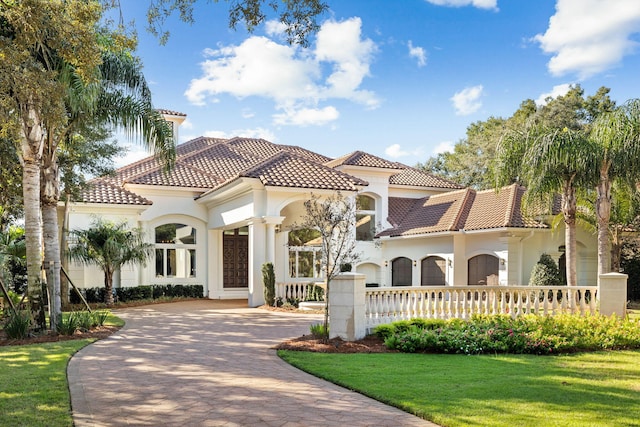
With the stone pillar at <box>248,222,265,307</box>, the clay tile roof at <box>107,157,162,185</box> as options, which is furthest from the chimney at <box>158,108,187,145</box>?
the stone pillar at <box>248,222,265,307</box>

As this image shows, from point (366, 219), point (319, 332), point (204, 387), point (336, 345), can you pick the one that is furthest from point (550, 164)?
→ point (204, 387)

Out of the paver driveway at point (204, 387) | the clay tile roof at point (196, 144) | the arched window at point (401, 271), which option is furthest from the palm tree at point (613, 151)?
the clay tile roof at point (196, 144)

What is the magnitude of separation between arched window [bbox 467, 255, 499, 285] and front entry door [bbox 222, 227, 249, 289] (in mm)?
10256

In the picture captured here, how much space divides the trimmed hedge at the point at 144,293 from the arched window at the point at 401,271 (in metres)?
9.52

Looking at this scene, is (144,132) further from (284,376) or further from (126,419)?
(126,419)

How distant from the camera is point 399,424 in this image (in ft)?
19.9

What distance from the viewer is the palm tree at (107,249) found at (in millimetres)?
20109

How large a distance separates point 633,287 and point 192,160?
21075 mm

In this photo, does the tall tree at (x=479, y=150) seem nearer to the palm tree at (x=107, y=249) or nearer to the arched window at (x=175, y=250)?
the arched window at (x=175, y=250)

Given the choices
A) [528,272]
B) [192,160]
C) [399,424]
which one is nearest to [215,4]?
[399,424]

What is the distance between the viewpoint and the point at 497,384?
777 centimetres

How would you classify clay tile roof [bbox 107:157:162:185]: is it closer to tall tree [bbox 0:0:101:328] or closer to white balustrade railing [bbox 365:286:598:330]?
white balustrade railing [bbox 365:286:598:330]

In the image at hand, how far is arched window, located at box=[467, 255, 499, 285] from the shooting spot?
22.8m

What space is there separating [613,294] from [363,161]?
15637 mm
